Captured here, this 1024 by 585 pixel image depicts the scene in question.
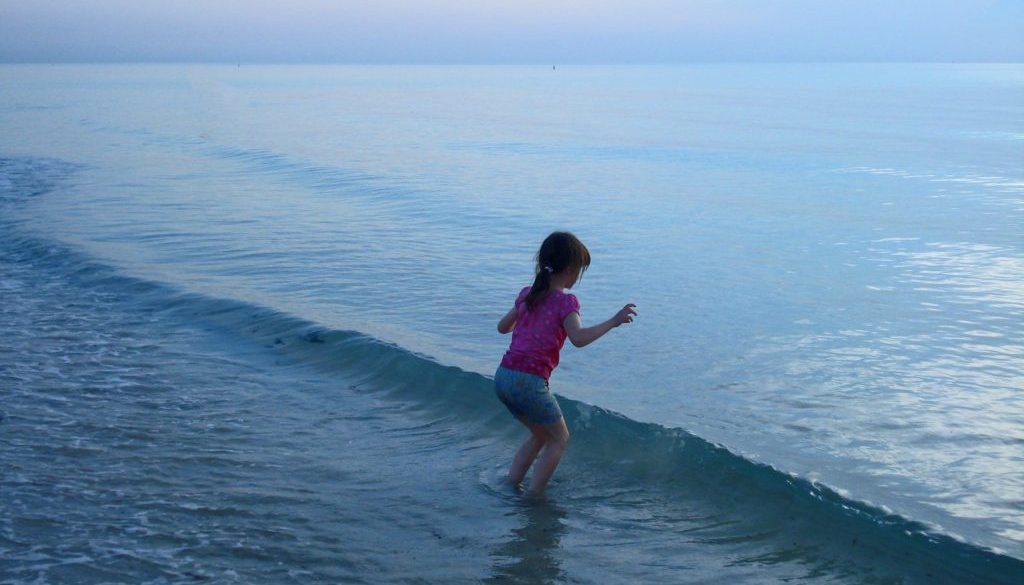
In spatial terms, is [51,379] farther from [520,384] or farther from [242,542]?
[520,384]

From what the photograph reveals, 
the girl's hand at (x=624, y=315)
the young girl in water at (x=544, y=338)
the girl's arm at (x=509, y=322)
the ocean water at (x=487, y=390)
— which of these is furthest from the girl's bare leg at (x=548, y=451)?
the girl's hand at (x=624, y=315)

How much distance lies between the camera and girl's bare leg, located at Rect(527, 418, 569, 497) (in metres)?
5.28

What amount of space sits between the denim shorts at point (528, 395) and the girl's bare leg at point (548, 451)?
6cm

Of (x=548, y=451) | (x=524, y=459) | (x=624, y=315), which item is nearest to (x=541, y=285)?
(x=624, y=315)

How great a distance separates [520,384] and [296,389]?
111 inches

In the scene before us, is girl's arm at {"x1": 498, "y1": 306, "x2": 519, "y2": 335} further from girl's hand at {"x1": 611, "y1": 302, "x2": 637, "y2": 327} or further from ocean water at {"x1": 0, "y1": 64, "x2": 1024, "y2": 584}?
ocean water at {"x1": 0, "y1": 64, "x2": 1024, "y2": 584}

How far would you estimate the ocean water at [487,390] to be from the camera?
4.86 m

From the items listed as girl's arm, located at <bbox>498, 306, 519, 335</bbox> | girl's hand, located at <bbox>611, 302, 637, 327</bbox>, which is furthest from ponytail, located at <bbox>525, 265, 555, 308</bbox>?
girl's hand, located at <bbox>611, 302, 637, 327</bbox>

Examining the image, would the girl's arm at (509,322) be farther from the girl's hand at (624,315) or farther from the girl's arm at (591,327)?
the girl's hand at (624,315)

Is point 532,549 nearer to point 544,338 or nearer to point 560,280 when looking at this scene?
point 544,338

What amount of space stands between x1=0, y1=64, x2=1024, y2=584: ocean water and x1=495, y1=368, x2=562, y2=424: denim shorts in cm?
50

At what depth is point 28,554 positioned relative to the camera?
4.49 meters

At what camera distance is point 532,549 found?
4801 mm

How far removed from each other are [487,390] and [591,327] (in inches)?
100
